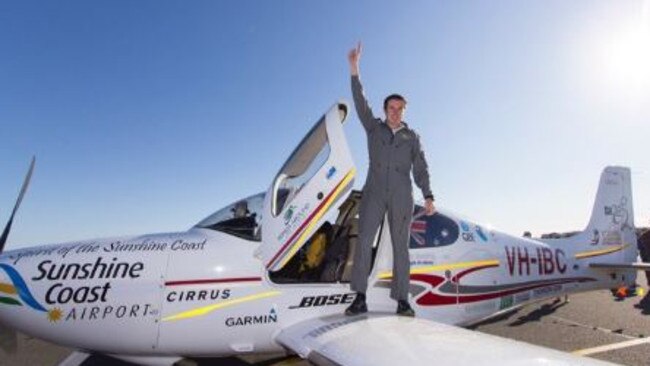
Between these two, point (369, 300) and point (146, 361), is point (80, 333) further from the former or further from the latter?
point (369, 300)

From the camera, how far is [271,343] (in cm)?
443

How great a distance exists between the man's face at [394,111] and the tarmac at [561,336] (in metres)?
2.72

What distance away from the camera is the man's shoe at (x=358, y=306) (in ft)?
14.5

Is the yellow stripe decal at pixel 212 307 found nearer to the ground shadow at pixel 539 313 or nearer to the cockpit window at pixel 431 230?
the cockpit window at pixel 431 230

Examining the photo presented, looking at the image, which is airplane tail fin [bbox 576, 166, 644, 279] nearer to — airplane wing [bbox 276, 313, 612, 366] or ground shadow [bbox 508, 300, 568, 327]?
ground shadow [bbox 508, 300, 568, 327]

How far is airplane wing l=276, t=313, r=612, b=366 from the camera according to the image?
8.98 feet

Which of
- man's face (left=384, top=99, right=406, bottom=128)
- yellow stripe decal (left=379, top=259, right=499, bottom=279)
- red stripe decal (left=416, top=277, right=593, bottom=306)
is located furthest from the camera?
red stripe decal (left=416, top=277, right=593, bottom=306)

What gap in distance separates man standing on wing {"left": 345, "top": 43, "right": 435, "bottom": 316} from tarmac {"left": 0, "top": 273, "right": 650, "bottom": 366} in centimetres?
130

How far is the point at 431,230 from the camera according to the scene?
5410 millimetres

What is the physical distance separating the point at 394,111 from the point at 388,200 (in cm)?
91

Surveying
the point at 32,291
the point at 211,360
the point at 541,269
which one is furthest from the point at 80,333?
the point at 541,269

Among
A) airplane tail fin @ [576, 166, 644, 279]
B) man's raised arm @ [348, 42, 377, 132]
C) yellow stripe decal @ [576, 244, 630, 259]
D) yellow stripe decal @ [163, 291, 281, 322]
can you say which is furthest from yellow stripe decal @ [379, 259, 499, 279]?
airplane tail fin @ [576, 166, 644, 279]

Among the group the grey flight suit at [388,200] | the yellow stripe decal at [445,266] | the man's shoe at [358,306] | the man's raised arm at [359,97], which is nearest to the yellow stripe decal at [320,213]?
the grey flight suit at [388,200]

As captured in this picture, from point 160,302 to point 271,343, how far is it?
114 centimetres
